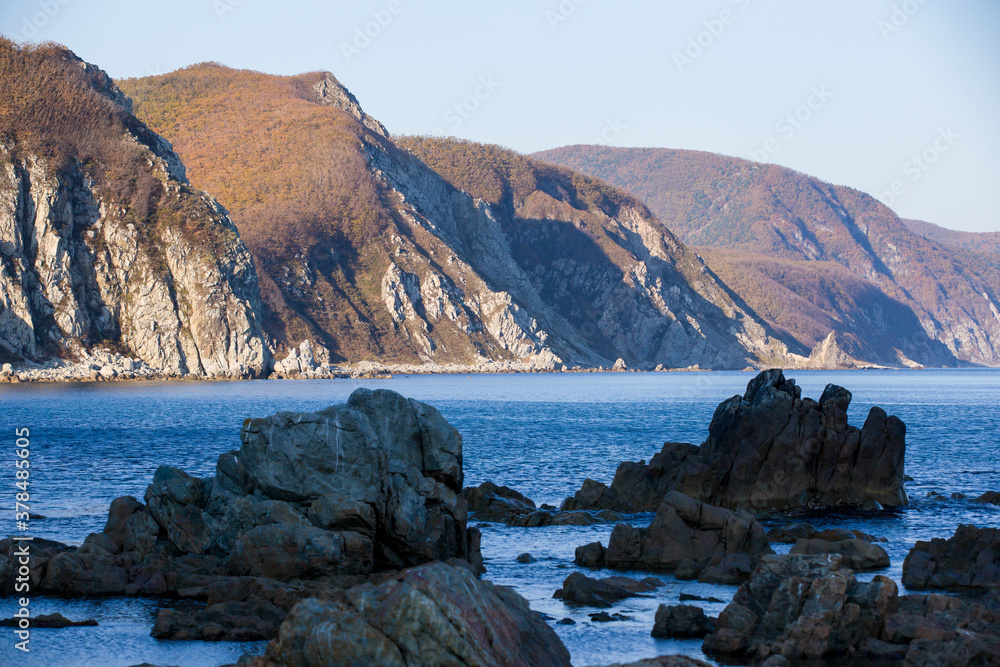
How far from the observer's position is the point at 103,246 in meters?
137

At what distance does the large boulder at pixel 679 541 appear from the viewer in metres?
26.3

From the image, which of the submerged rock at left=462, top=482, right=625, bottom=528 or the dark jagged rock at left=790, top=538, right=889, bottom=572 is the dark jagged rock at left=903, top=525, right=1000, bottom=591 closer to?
the dark jagged rock at left=790, top=538, right=889, bottom=572

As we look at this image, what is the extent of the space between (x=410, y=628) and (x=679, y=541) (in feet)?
52.9

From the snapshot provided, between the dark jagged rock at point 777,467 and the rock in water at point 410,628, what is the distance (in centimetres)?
2388

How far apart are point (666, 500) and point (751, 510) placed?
9.83 metres

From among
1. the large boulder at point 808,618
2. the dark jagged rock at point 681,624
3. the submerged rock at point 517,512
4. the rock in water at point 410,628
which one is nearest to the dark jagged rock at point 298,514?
the submerged rock at point 517,512

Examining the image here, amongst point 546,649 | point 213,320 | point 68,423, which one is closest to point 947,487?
point 546,649

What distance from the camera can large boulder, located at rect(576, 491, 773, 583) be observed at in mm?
26281

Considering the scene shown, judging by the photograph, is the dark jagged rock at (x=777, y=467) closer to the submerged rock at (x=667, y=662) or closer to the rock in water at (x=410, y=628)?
the submerged rock at (x=667, y=662)

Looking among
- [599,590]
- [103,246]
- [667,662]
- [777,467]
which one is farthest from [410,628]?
[103,246]

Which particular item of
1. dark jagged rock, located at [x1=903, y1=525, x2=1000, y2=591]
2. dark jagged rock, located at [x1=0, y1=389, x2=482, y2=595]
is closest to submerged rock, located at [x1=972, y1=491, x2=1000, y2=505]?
dark jagged rock, located at [x1=903, y1=525, x2=1000, y2=591]

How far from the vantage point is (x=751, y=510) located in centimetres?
3591

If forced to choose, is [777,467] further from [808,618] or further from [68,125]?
[68,125]

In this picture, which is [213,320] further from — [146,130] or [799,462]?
[799,462]
